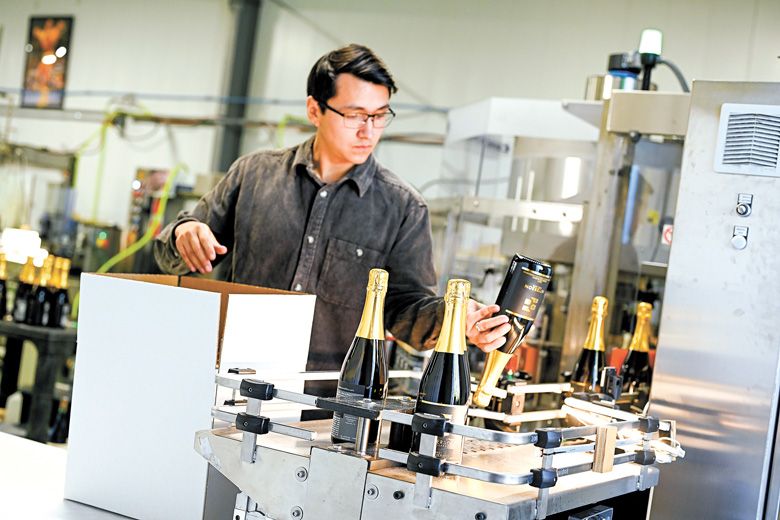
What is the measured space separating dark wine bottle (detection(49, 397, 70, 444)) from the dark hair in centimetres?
300

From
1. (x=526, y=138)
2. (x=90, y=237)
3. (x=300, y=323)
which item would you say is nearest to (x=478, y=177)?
(x=526, y=138)

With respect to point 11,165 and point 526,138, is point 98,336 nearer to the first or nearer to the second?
point 526,138

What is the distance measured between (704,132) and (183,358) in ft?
3.84

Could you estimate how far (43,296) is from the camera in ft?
14.4

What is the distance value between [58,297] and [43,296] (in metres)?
0.07

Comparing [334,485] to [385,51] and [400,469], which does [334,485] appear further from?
[385,51]

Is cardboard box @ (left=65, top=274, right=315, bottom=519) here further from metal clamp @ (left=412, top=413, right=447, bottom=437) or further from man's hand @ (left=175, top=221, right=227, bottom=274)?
metal clamp @ (left=412, top=413, right=447, bottom=437)

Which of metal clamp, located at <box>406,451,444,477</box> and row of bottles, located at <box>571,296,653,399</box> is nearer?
metal clamp, located at <box>406,451,444,477</box>

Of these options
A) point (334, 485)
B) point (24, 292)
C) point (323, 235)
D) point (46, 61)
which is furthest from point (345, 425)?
point (46, 61)

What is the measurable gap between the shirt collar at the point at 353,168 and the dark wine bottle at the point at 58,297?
2.61m

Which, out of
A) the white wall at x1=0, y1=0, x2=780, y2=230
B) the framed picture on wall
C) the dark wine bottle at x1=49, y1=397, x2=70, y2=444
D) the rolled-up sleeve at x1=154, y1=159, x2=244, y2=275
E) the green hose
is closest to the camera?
the rolled-up sleeve at x1=154, y1=159, x2=244, y2=275

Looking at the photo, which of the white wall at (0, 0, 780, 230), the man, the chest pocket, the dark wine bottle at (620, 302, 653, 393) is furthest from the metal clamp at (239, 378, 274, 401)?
the white wall at (0, 0, 780, 230)

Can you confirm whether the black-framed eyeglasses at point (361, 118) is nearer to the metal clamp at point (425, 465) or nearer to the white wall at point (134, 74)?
the metal clamp at point (425, 465)

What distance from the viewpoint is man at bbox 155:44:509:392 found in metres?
1.96
